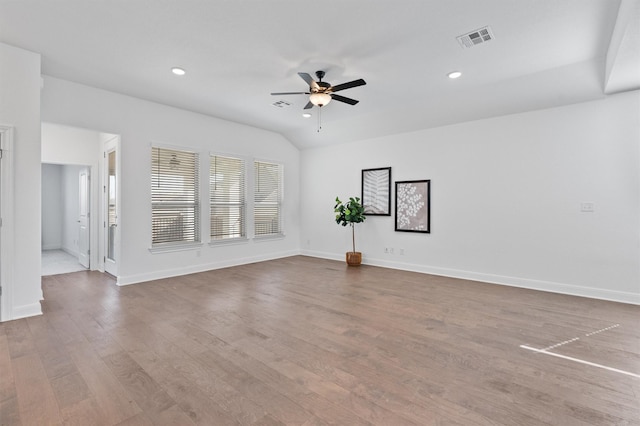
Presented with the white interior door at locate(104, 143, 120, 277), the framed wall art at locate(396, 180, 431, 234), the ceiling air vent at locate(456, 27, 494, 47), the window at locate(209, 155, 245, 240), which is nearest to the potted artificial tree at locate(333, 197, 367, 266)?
the framed wall art at locate(396, 180, 431, 234)

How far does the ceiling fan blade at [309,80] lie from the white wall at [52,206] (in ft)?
28.6

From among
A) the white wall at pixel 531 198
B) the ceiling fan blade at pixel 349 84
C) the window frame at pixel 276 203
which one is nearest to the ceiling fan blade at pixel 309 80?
the ceiling fan blade at pixel 349 84

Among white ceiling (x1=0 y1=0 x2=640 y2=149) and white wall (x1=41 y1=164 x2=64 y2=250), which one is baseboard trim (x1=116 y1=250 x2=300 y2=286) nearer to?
white ceiling (x1=0 y1=0 x2=640 y2=149)

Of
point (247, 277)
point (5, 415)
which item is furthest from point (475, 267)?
point (5, 415)

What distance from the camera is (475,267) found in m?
5.47

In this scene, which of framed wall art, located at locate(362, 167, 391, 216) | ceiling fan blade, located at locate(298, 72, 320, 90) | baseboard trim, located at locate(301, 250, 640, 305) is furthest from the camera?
framed wall art, located at locate(362, 167, 391, 216)

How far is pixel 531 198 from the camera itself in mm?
4922

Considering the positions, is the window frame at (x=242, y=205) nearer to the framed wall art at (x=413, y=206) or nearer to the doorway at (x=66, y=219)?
the doorway at (x=66, y=219)

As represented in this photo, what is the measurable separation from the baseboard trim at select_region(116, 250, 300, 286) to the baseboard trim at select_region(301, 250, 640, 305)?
8.53 feet

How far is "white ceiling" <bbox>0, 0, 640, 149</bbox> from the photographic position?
279 centimetres

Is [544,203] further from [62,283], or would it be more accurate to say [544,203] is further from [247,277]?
[62,283]

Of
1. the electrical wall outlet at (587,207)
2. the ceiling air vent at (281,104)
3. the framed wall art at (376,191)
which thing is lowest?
the electrical wall outlet at (587,207)

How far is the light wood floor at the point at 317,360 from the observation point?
6.32 ft

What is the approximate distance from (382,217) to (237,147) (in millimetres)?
3644
